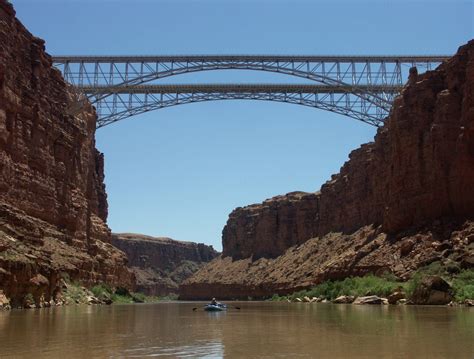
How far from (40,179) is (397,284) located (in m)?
27.1

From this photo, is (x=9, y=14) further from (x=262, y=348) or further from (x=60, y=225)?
(x=262, y=348)

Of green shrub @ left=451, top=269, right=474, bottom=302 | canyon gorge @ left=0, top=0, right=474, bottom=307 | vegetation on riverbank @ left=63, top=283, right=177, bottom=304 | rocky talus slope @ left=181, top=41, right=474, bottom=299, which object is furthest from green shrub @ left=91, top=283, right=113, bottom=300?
green shrub @ left=451, top=269, right=474, bottom=302

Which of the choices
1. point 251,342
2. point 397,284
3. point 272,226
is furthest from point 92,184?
point 272,226

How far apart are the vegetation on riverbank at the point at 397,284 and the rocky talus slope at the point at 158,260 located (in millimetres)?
108636

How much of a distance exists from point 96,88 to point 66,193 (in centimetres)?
1426

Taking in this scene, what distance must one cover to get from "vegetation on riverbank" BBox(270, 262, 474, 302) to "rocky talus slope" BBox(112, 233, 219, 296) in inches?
4277

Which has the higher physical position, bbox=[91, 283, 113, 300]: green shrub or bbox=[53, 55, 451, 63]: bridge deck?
bbox=[53, 55, 451, 63]: bridge deck

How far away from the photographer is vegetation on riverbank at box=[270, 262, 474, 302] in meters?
33.9

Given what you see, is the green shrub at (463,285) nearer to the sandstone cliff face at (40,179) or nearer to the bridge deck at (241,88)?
the sandstone cliff face at (40,179)

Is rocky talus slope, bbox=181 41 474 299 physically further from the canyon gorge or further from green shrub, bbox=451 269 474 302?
green shrub, bbox=451 269 474 302

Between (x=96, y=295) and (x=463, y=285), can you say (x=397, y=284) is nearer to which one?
(x=463, y=285)

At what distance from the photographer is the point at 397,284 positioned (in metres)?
40.0

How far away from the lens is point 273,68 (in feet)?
200

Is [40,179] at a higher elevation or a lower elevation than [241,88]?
lower
